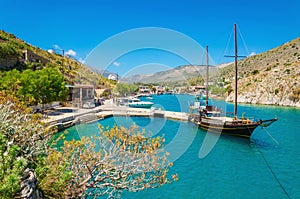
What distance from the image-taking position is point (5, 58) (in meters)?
35.2

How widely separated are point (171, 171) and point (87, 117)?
15.9m

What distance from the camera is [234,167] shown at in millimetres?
13242

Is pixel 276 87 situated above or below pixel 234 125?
above

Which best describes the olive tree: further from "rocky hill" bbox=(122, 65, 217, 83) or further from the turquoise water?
"rocky hill" bbox=(122, 65, 217, 83)

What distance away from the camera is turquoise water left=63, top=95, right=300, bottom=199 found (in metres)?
10.0

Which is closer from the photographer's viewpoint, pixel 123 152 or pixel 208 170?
pixel 123 152

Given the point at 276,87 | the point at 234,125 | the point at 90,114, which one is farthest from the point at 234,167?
the point at 276,87

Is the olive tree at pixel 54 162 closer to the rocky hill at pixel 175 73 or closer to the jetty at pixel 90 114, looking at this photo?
the jetty at pixel 90 114

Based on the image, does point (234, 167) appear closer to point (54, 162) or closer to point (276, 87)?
point (54, 162)

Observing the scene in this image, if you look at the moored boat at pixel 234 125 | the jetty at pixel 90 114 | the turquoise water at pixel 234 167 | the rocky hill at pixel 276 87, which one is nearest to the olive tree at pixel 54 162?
the turquoise water at pixel 234 167

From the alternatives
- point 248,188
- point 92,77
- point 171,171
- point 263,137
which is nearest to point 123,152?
→ point 171,171

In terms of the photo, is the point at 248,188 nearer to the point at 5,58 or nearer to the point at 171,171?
the point at 171,171

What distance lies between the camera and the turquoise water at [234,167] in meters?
10.0

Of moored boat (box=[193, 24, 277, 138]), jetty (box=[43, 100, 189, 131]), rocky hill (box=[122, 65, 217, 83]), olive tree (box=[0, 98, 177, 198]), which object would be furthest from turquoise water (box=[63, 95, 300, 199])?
rocky hill (box=[122, 65, 217, 83])
